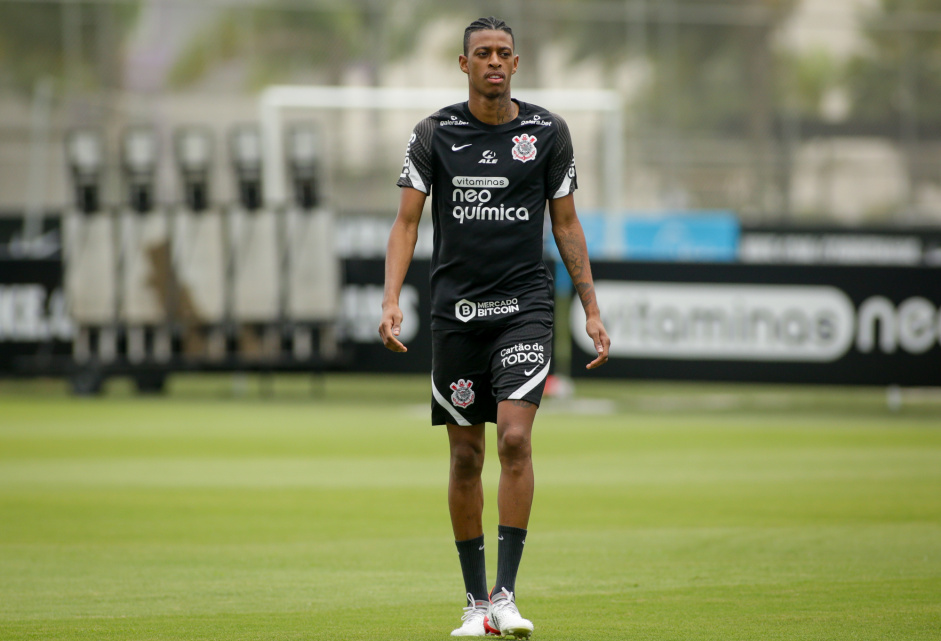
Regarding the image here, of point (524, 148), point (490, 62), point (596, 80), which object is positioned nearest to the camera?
point (490, 62)

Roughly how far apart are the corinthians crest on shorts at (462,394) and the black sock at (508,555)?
0.50 m

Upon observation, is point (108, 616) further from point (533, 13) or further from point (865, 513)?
point (533, 13)

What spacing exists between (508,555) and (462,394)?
0.65m

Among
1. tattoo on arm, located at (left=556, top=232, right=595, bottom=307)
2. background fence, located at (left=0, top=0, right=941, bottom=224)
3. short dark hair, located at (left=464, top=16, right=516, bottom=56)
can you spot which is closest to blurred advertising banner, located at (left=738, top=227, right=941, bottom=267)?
background fence, located at (left=0, top=0, right=941, bottom=224)

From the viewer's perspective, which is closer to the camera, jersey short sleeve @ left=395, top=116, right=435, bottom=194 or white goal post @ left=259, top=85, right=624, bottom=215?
jersey short sleeve @ left=395, top=116, right=435, bottom=194

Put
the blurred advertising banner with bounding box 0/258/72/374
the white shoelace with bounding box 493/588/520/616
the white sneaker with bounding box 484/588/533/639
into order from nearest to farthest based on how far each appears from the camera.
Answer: the white sneaker with bounding box 484/588/533/639 < the white shoelace with bounding box 493/588/520/616 < the blurred advertising banner with bounding box 0/258/72/374

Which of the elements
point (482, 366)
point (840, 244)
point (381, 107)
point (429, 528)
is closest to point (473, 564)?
point (482, 366)

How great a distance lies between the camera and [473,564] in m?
5.44

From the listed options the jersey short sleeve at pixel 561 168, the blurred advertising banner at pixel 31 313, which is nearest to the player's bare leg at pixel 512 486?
the jersey short sleeve at pixel 561 168

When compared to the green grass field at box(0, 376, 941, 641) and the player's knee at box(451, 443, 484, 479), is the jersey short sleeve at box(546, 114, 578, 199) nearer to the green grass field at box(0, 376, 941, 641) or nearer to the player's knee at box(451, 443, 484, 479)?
the player's knee at box(451, 443, 484, 479)

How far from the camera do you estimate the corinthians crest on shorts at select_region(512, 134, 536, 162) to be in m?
5.45

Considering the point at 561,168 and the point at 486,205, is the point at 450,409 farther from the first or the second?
the point at 561,168

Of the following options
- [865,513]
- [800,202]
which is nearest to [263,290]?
[865,513]

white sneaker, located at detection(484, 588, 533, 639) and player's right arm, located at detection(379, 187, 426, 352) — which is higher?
player's right arm, located at detection(379, 187, 426, 352)
